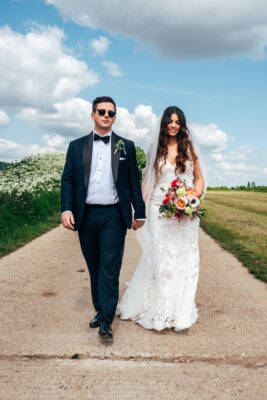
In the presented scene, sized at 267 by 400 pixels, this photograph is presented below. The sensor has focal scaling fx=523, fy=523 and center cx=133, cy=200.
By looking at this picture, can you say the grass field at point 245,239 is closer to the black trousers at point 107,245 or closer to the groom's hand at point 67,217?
the black trousers at point 107,245

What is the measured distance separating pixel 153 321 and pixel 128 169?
1.69 meters

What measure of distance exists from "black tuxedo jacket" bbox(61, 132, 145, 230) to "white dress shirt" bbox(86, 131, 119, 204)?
0.05 meters

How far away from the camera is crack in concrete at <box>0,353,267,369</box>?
15.1 feet

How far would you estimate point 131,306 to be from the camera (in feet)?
19.6

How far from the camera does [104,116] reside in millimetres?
5156

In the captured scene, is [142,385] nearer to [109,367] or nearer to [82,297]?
[109,367]

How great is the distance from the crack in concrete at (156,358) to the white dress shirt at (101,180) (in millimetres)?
1457

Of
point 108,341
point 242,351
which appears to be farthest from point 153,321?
point 242,351

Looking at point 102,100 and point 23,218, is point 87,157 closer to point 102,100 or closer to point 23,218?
point 102,100

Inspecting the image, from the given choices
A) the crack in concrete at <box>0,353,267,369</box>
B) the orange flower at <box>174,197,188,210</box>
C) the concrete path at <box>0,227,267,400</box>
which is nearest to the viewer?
the concrete path at <box>0,227,267,400</box>

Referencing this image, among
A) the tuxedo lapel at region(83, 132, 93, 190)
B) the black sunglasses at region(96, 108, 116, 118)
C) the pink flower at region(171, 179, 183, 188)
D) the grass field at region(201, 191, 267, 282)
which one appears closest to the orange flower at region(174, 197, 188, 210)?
the pink flower at region(171, 179, 183, 188)

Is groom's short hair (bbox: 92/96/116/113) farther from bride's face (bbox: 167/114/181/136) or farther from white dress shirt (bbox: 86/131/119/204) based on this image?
bride's face (bbox: 167/114/181/136)

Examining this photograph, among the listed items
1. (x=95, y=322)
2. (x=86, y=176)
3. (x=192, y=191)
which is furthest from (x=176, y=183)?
(x=95, y=322)

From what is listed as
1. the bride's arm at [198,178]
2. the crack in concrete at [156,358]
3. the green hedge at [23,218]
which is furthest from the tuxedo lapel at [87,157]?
the green hedge at [23,218]
